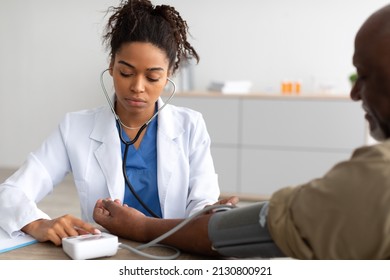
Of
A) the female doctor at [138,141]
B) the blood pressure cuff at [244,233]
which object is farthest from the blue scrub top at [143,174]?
the blood pressure cuff at [244,233]

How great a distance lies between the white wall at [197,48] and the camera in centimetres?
479

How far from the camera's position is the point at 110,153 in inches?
61.5

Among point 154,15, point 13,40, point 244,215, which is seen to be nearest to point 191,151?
point 154,15

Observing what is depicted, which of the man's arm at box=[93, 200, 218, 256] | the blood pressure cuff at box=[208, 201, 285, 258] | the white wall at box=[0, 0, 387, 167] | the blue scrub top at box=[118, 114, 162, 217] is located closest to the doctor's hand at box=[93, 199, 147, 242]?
the man's arm at box=[93, 200, 218, 256]

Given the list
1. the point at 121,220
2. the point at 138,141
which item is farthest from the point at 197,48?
the point at 121,220

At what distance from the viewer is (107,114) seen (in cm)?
162

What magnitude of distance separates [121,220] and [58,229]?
0.13 metres

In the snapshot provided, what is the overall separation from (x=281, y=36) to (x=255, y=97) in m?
0.73

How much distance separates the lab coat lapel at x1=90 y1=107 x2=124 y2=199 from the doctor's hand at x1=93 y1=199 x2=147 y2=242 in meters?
0.30

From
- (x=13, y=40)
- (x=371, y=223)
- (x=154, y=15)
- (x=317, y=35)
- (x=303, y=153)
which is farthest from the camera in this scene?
(x=13, y=40)

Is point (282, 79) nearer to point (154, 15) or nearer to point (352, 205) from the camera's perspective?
point (154, 15)

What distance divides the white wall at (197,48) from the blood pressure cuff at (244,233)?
347cm

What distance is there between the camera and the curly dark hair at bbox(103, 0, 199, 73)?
152 cm
